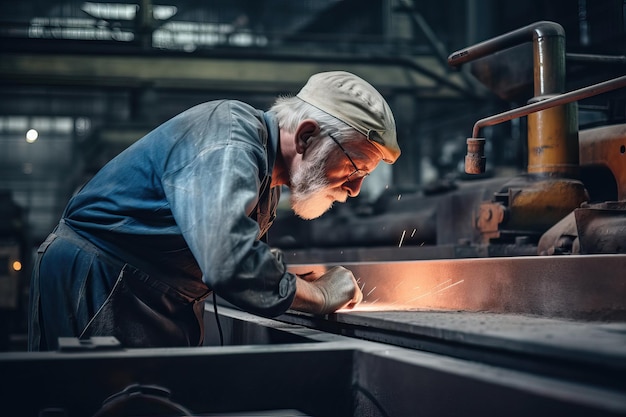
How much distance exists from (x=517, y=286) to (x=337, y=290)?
454 millimetres

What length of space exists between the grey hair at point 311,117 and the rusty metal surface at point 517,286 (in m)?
0.44

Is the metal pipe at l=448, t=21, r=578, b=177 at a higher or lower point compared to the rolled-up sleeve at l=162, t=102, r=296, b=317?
higher

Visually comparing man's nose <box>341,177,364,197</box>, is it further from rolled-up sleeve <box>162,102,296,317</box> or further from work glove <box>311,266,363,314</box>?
rolled-up sleeve <box>162,102,296,317</box>

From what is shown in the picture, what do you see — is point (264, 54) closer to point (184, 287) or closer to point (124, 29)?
point (124, 29)

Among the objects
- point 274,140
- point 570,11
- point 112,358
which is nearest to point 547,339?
point 112,358

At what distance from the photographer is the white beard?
2003mm

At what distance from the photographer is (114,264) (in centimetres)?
191

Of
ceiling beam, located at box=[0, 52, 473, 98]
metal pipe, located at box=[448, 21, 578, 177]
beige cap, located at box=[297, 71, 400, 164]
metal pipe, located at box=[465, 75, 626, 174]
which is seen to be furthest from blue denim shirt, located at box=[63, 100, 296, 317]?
ceiling beam, located at box=[0, 52, 473, 98]

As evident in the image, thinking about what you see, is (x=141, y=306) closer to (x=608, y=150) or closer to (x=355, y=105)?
(x=355, y=105)

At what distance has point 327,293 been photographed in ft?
6.07

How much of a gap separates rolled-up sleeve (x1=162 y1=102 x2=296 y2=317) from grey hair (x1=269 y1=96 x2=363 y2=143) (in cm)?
23

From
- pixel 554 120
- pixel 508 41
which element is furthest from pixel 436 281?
pixel 508 41

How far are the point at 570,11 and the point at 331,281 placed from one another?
6.51 meters

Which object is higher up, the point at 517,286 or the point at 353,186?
the point at 353,186
